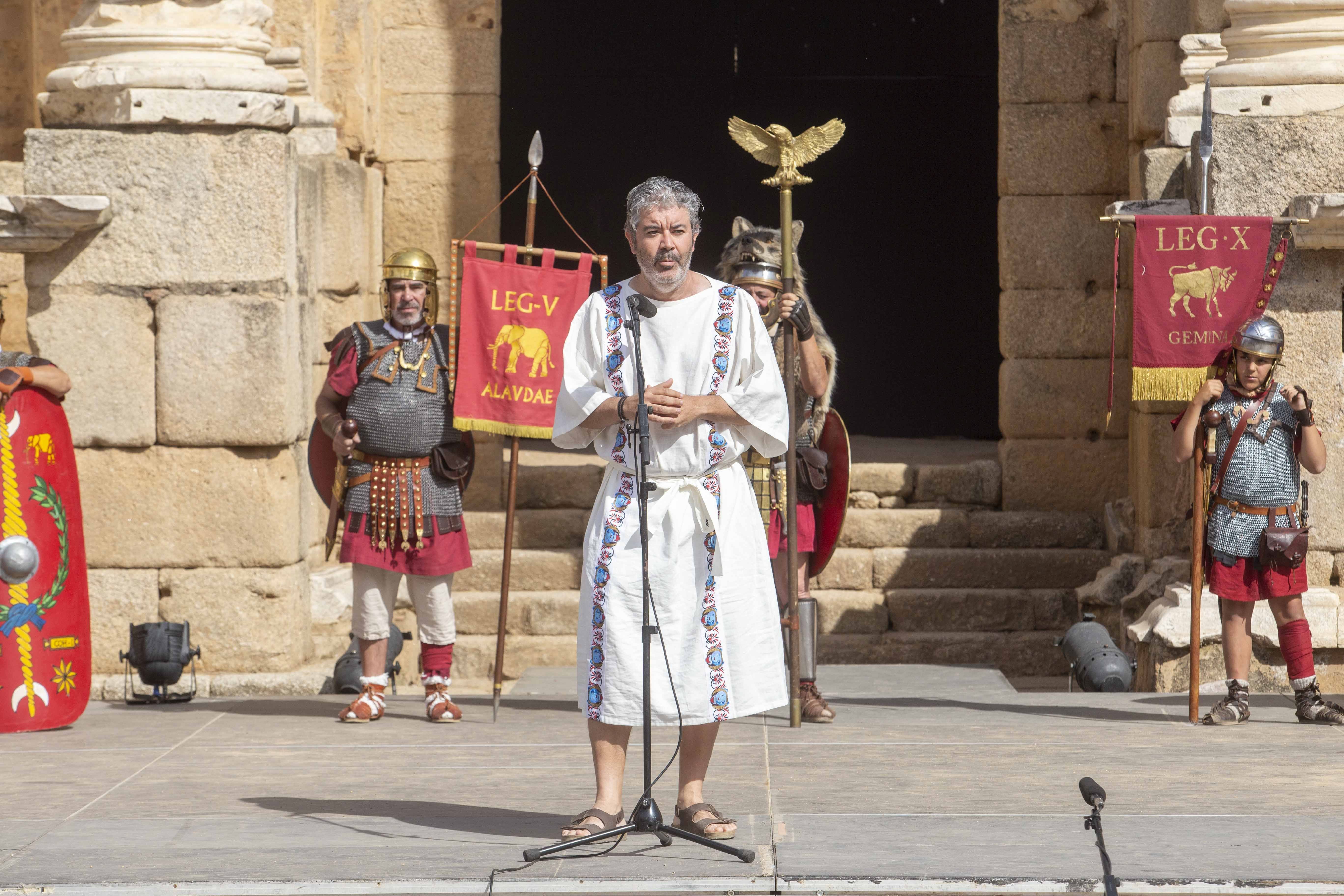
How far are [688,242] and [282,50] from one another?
4.93 metres

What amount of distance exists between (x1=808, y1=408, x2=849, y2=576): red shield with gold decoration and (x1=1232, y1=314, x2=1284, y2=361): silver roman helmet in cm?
150

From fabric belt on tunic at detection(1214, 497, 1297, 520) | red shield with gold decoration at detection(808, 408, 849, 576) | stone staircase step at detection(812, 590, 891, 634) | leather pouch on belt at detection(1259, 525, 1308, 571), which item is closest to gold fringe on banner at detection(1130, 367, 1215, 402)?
fabric belt on tunic at detection(1214, 497, 1297, 520)

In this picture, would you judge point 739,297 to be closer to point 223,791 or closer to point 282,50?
point 223,791

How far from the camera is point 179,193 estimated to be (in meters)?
7.20

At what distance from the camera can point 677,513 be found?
14.6 feet

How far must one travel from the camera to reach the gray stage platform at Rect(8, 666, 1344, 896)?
163 inches

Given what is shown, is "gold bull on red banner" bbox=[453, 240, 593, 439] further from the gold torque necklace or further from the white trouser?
Result: the white trouser

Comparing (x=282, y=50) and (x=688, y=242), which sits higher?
(x=282, y=50)

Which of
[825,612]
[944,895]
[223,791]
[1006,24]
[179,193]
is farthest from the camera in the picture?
[1006,24]

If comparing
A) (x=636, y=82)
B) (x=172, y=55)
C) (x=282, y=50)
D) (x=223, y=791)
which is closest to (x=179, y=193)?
(x=172, y=55)

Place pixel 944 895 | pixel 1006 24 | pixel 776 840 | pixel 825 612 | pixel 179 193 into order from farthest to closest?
pixel 1006 24 < pixel 825 612 < pixel 179 193 < pixel 776 840 < pixel 944 895

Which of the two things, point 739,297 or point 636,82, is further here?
point 636,82

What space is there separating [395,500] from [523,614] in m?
2.39

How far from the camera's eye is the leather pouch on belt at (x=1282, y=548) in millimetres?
6062
